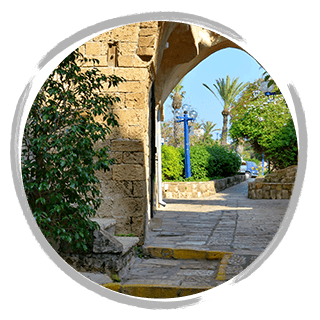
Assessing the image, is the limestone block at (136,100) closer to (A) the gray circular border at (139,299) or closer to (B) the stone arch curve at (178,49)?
(B) the stone arch curve at (178,49)

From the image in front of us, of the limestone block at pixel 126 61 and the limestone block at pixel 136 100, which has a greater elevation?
the limestone block at pixel 126 61

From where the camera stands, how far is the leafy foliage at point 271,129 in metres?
13.7

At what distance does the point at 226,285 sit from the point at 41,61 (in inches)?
66.7

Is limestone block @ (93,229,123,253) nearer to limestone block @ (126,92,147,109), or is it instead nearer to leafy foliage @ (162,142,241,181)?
limestone block @ (126,92,147,109)

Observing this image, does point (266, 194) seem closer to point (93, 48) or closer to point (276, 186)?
point (276, 186)

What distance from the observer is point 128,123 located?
4.90 metres

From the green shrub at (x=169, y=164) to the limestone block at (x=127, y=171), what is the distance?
8385 millimetres

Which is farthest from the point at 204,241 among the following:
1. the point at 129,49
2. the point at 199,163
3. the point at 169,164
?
the point at 199,163

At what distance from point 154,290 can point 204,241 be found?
1.72m

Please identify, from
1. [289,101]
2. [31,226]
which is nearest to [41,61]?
[31,226]

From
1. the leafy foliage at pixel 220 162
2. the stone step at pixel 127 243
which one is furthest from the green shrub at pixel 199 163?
the stone step at pixel 127 243

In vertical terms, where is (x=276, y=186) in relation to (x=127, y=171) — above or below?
below

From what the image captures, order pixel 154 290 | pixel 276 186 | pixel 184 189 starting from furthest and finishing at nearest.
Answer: pixel 184 189
pixel 276 186
pixel 154 290

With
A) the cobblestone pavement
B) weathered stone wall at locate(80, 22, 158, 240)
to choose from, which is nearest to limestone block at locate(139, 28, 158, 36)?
weathered stone wall at locate(80, 22, 158, 240)
